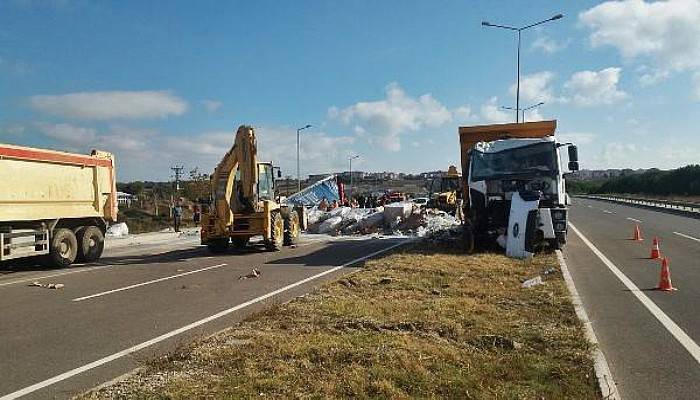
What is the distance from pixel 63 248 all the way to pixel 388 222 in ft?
48.5

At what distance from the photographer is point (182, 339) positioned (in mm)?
7555

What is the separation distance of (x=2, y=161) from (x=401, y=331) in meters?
11.9

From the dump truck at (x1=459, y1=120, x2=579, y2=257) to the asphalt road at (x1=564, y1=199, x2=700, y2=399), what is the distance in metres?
1.17

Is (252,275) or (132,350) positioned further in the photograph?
(252,275)

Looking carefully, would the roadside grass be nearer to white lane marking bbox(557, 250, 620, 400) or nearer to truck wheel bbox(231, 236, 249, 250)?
white lane marking bbox(557, 250, 620, 400)

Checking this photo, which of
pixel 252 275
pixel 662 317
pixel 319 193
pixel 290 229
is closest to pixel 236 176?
pixel 290 229

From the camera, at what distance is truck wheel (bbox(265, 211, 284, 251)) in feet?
64.6

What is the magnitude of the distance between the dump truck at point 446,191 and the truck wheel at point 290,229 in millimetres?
11996

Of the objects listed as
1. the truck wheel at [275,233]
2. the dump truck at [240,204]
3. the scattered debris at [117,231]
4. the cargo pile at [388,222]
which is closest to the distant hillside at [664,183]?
the cargo pile at [388,222]

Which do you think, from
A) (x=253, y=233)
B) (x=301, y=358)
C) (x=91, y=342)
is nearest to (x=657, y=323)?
(x=301, y=358)

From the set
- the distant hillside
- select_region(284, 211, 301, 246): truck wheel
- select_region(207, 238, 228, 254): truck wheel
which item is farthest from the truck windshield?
the distant hillside

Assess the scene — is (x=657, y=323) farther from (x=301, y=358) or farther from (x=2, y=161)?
(x=2, y=161)

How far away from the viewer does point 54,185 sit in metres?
16.5

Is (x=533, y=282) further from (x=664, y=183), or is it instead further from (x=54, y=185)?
(x=664, y=183)
